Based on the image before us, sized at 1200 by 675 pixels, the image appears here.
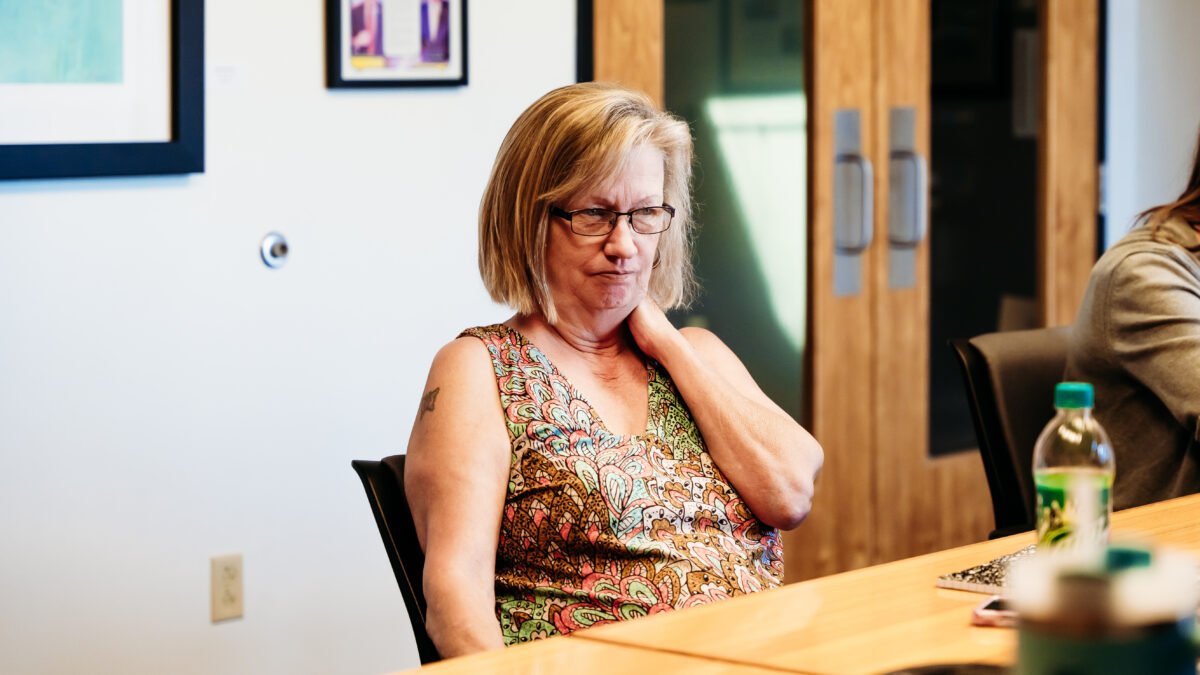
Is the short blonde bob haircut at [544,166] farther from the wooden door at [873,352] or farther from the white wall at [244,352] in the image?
the wooden door at [873,352]

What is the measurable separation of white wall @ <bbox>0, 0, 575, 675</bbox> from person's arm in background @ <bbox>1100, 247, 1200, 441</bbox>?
1221mm

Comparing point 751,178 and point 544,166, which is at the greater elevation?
point 751,178

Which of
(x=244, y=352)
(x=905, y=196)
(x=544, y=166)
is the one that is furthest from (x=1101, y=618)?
(x=905, y=196)

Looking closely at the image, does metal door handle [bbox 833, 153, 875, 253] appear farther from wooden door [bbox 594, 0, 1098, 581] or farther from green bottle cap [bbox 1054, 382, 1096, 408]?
green bottle cap [bbox 1054, 382, 1096, 408]

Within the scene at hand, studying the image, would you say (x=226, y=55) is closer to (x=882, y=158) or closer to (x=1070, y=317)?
(x=882, y=158)

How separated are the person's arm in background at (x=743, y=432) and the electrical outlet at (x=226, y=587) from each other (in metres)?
1.08

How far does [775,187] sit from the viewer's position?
11.4ft

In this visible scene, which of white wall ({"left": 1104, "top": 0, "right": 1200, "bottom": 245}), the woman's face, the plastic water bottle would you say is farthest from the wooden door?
the plastic water bottle

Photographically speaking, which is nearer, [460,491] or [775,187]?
[460,491]

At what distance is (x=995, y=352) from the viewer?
84.7 inches

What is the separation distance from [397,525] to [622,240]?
0.45 meters

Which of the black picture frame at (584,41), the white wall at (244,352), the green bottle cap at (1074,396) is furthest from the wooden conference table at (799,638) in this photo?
the black picture frame at (584,41)

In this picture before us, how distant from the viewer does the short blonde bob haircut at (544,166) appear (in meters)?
1.74

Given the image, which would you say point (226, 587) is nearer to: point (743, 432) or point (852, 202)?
point (743, 432)
